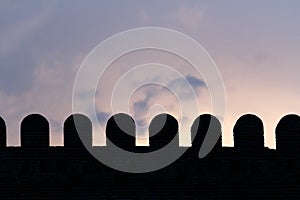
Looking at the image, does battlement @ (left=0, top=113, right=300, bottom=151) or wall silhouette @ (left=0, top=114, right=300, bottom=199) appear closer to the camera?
wall silhouette @ (left=0, top=114, right=300, bottom=199)

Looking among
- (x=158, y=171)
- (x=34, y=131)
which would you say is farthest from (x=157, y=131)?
(x=34, y=131)

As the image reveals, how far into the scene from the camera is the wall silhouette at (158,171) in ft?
42.2

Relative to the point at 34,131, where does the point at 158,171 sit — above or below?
below

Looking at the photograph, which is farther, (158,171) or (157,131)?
(157,131)

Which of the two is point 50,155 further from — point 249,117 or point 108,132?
point 249,117

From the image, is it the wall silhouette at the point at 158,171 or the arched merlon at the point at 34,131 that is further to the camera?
the arched merlon at the point at 34,131

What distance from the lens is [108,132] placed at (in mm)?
13195

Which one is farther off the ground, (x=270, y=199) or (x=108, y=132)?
(x=108, y=132)

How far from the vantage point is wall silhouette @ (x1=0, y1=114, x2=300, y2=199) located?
42.2 ft

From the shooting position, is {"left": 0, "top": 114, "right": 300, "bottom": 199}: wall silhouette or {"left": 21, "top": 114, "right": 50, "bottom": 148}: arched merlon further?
{"left": 21, "top": 114, "right": 50, "bottom": 148}: arched merlon

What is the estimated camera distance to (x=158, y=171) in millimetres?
13078

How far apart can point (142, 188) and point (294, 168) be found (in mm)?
2287

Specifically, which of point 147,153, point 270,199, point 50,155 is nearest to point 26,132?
point 50,155

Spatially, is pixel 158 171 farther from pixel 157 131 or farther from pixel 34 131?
pixel 34 131
